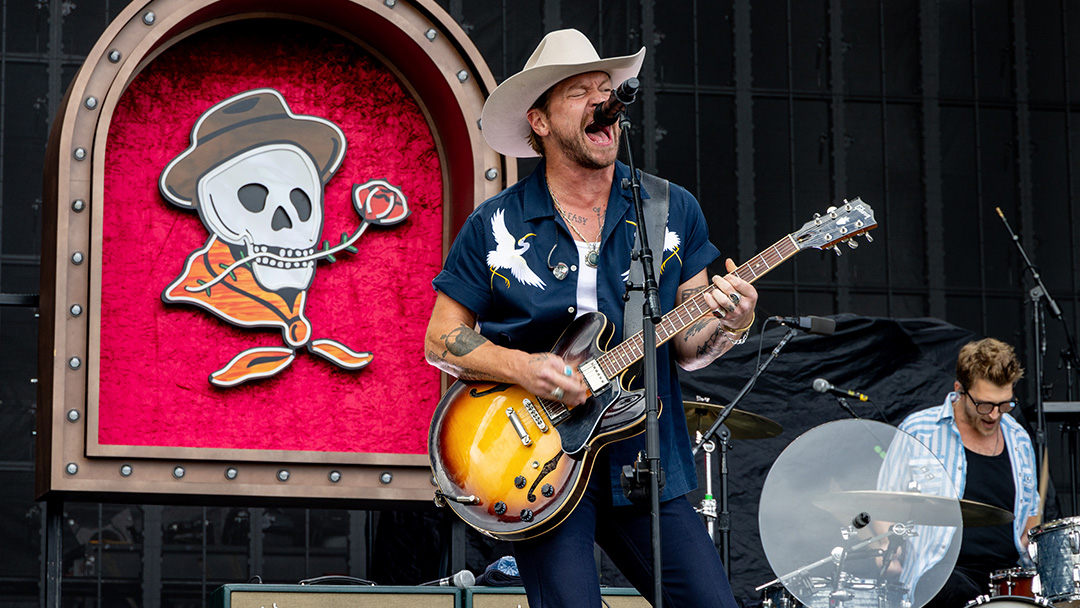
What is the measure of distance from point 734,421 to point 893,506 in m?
1.11

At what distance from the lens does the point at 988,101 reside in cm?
1250

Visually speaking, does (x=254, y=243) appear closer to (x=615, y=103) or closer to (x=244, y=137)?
(x=244, y=137)

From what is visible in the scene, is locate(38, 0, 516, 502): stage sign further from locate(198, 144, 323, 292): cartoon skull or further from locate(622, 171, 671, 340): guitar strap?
locate(622, 171, 671, 340): guitar strap

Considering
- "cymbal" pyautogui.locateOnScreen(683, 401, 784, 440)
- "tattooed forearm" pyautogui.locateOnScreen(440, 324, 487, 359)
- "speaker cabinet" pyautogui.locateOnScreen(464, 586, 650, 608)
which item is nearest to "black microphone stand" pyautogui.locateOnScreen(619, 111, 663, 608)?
"tattooed forearm" pyautogui.locateOnScreen(440, 324, 487, 359)

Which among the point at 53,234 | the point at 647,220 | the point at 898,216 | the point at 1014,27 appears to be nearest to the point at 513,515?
the point at 647,220

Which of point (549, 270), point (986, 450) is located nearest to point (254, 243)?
point (549, 270)

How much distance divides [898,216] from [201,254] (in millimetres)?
8651

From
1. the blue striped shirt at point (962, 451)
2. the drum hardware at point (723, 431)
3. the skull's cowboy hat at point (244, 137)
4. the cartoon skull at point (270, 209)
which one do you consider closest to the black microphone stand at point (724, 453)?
the drum hardware at point (723, 431)

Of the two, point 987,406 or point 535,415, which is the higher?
point 535,415

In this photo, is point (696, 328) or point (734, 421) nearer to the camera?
point (696, 328)

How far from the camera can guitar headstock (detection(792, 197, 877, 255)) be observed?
3781 mm

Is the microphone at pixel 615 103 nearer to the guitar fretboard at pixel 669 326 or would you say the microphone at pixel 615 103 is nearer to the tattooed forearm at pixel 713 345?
the guitar fretboard at pixel 669 326

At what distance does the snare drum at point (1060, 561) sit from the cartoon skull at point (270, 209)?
137 inches

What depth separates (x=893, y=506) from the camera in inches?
210
